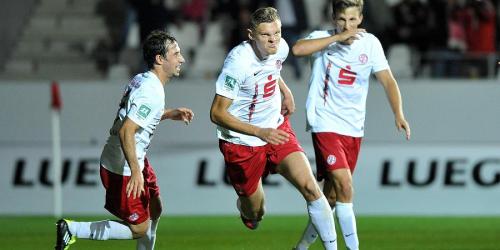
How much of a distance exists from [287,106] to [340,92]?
49 centimetres

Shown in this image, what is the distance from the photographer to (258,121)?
1004 centimetres

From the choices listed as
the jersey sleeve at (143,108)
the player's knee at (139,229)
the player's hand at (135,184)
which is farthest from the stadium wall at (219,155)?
the player's hand at (135,184)

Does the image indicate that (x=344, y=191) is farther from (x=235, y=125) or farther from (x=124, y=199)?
(x=124, y=199)

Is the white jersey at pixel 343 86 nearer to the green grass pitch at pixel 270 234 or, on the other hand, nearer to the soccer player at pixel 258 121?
the soccer player at pixel 258 121

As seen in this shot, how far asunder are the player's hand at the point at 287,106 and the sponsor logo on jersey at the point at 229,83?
944mm

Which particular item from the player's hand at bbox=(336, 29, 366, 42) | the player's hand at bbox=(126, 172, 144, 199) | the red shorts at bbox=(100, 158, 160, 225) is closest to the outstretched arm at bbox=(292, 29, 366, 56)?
the player's hand at bbox=(336, 29, 366, 42)

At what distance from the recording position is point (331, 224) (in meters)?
9.55

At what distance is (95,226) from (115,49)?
31.6ft

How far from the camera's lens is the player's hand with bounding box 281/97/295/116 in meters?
10.4

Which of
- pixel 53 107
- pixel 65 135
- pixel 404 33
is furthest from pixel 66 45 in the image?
pixel 404 33

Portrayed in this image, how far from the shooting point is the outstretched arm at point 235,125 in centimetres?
873

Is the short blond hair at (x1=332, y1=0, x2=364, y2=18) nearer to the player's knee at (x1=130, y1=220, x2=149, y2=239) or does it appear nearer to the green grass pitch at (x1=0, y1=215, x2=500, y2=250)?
the player's knee at (x1=130, y1=220, x2=149, y2=239)

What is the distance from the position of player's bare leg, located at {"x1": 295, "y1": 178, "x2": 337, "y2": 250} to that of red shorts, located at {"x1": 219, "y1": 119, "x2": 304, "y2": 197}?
56cm

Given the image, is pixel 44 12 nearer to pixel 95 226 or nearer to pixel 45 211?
pixel 45 211
